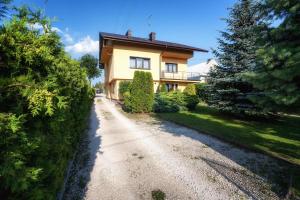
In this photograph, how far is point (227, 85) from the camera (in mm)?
13195

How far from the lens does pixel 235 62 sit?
Answer: 12758 millimetres

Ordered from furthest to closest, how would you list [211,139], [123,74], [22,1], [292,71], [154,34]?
[154,34], [123,74], [211,139], [292,71], [22,1]

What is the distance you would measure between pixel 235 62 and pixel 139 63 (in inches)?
532

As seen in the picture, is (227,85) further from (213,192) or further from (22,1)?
(22,1)

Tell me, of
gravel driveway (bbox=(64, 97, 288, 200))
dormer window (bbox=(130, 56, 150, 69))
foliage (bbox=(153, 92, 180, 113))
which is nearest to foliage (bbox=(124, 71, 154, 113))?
foliage (bbox=(153, 92, 180, 113))

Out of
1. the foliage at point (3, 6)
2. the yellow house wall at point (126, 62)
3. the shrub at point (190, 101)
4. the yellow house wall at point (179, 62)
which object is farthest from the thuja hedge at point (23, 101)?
the yellow house wall at point (179, 62)

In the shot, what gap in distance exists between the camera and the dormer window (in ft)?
77.7

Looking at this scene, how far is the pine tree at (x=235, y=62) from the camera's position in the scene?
12297 millimetres

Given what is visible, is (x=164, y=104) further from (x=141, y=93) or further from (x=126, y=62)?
(x=126, y=62)

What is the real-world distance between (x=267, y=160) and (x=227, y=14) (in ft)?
37.1

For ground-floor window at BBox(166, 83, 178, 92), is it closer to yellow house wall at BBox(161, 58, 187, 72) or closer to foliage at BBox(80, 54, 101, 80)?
yellow house wall at BBox(161, 58, 187, 72)

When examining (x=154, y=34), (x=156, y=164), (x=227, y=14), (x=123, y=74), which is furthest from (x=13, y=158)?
(x=154, y=34)

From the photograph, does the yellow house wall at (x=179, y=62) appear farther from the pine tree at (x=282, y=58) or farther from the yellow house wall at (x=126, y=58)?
the pine tree at (x=282, y=58)

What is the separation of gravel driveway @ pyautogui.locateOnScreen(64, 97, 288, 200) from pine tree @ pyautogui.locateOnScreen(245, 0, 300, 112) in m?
1.88
